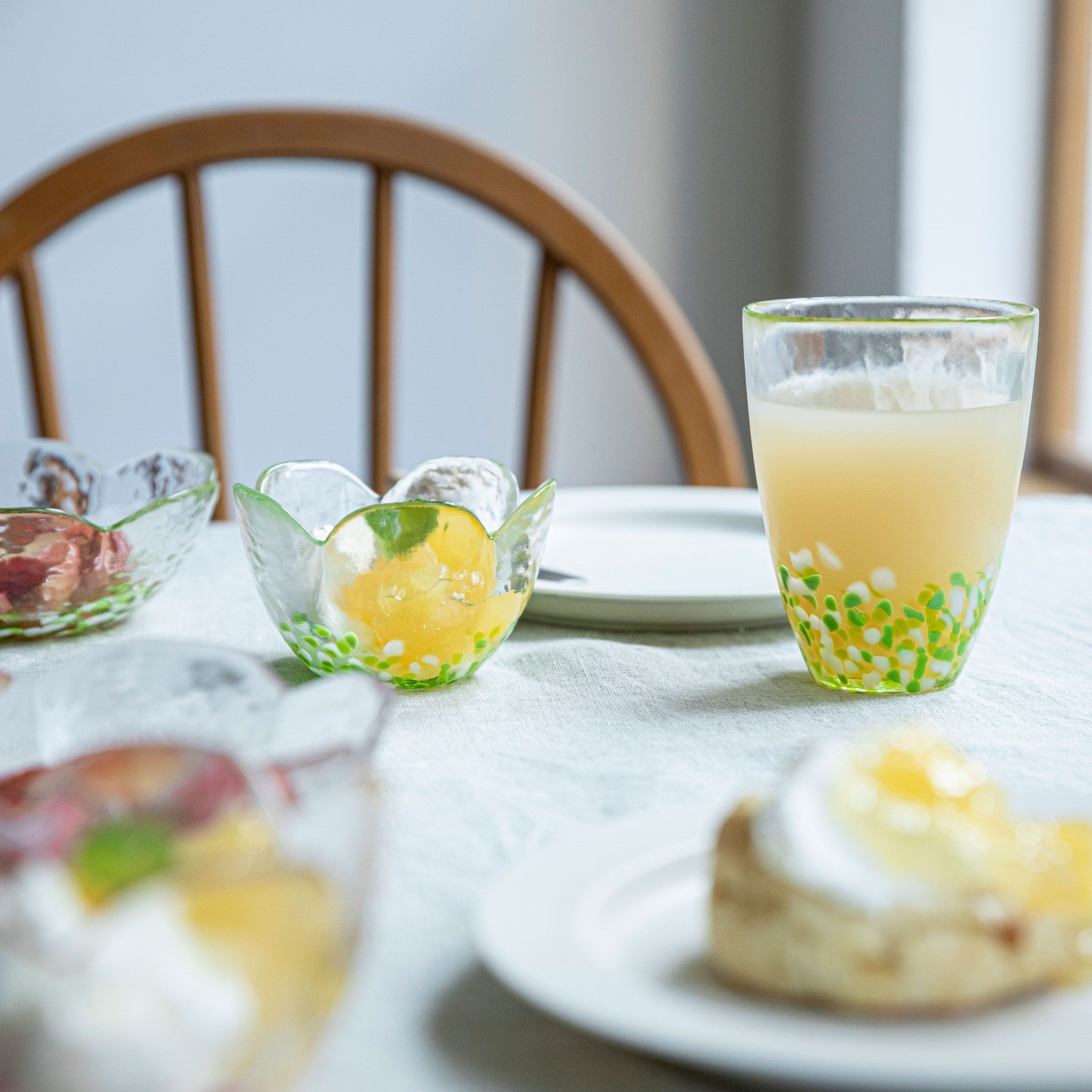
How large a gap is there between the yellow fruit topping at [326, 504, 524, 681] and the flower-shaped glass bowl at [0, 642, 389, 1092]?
0.18m

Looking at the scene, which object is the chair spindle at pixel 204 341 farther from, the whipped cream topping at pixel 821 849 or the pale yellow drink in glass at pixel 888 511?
the whipped cream topping at pixel 821 849

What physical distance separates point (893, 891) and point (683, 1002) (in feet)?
0.12

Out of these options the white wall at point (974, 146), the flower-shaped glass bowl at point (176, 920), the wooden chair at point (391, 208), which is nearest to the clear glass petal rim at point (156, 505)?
the flower-shaped glass bowl at point (176, 920)

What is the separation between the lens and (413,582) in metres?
0.42

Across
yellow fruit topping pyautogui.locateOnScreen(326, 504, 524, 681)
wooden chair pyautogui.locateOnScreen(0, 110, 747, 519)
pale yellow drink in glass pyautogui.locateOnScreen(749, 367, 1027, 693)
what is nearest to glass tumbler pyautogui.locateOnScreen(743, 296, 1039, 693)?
pale yellow drink in glass pyautogui.locateOnScreen(749, 367, 1027, 693)

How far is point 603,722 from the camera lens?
406mm

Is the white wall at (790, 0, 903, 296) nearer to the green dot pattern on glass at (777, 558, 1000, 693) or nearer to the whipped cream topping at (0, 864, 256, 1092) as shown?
the green dot pattern on glass at (777, 558, 1000, 693)

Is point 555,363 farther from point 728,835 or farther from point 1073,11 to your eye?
point 728,835

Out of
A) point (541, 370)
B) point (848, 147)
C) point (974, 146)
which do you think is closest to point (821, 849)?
point (541, 370)

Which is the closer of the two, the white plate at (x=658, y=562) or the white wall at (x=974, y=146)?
the white plate at (x=658, y=562)

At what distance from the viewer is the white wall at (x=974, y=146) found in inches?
55.3

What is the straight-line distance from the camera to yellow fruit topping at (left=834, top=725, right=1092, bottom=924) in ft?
0.66

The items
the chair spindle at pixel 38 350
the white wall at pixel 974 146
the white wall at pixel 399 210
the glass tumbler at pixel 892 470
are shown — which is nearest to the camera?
the glass tumbler at pixel 892 470

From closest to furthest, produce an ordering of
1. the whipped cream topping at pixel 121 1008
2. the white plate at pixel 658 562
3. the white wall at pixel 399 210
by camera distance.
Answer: the whipped cream topping at pixel 121 1008, the white plate at pixel 658 562, the white wall at pixel 399 210
